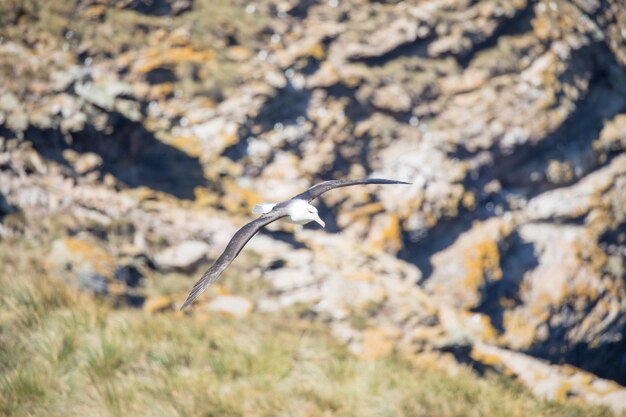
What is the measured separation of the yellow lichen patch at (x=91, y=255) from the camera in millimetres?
7879

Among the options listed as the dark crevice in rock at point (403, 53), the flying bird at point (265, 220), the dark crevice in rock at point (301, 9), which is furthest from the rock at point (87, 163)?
the dark crevice in rock at point (403, 53)

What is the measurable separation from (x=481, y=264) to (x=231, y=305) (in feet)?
24.0

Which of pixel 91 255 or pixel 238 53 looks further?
pixel 238 53

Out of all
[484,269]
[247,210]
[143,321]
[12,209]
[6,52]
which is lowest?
[484,269]

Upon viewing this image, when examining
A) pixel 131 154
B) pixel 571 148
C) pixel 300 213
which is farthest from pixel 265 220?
pixel 571 148

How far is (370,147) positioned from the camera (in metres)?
14.1

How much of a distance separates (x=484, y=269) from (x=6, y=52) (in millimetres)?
11994

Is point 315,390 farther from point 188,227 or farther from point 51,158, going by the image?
point 51,158

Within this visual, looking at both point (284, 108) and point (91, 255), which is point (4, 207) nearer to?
point (91, 255)

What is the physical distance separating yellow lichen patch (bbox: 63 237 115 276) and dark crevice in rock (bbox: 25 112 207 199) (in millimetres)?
3052

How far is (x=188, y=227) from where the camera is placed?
10.8 metres

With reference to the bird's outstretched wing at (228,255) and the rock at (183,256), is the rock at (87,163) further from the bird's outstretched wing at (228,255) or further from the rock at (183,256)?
the bird's outstretched wing at (228,255)

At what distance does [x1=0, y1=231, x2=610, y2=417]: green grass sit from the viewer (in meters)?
4.22

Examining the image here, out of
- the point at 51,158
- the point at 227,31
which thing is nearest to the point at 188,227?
the point at 51,158
